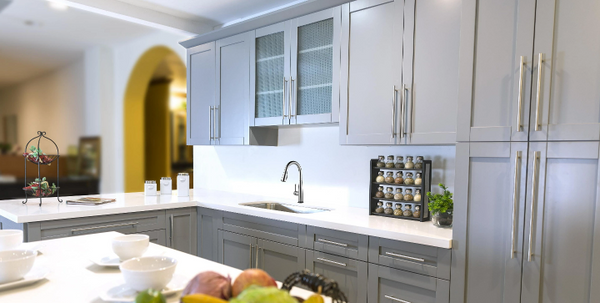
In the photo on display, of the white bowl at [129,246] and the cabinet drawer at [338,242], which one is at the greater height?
the white bowl at [129,246]

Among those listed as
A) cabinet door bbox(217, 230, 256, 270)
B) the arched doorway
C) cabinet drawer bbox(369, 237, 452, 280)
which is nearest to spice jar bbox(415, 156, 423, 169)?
cabinet drawer bbox(369, 237, 452, 280)

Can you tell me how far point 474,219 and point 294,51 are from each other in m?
1.65

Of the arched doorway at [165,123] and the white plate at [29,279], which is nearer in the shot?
the white plate at [29,279]

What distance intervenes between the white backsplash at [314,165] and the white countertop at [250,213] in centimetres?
14

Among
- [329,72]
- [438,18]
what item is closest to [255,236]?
[329,72]

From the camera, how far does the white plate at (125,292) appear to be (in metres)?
0.90

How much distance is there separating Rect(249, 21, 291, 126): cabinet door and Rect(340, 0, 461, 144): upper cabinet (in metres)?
0.52

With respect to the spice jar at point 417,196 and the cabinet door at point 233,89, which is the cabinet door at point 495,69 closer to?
the spice jar at point 417,196

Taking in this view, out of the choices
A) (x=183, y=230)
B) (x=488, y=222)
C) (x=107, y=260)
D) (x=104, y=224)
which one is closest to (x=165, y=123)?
(x=183, y=230)

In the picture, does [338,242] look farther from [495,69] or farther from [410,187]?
[495,69]

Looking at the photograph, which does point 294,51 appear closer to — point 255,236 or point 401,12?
point 401,12

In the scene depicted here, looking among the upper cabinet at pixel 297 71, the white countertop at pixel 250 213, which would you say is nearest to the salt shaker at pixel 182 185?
the white countertop at pixel 250 213

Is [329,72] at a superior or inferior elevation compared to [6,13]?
inferior

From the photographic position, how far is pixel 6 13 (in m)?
4.46
